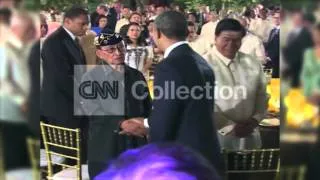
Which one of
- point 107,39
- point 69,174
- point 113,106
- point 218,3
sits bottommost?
point 69,174

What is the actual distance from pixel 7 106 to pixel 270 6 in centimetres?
97

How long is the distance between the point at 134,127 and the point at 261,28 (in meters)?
0.59

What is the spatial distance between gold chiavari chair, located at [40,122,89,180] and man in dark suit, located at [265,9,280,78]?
0.75 metres

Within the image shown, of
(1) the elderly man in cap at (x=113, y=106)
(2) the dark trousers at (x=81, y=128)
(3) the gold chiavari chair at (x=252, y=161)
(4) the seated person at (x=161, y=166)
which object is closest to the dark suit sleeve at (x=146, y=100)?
(1) the elderly man in cap at (x=113, y=106)

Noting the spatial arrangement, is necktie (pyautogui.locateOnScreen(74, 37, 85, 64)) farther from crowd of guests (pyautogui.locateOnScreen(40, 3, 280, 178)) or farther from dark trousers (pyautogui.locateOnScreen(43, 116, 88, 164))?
dark trousers (pyautogui.locateOnScreen(43, 116, 88, 164))

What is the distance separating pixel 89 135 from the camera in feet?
7.39

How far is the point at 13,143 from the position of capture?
2.06 m

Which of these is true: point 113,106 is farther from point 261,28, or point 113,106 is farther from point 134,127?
point 261,28

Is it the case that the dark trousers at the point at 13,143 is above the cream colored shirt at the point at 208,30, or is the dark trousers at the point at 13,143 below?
below

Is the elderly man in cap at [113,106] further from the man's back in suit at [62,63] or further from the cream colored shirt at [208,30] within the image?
the cream colored shirt at [208,30]

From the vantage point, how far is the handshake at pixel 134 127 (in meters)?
2.22

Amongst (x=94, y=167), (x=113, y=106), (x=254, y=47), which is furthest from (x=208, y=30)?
(x=94, y=167)

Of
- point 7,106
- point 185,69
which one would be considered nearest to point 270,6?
point 185,69

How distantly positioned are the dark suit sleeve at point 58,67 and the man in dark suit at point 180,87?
0.32 m
